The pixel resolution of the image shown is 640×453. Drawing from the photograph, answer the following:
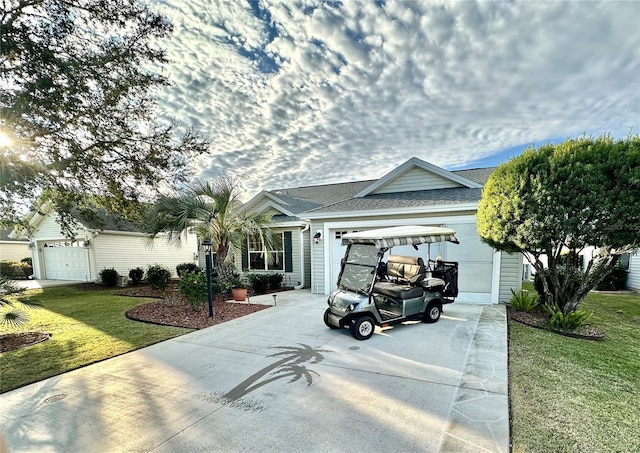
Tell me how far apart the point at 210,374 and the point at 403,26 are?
802cm

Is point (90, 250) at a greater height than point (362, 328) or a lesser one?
greater

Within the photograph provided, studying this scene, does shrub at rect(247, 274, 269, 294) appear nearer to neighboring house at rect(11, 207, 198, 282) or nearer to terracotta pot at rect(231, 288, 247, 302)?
terracotta pot at rect(231, 288, 247, 302)

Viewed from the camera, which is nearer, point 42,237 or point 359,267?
point 359,267

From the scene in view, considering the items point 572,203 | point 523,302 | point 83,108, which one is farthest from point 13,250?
point 572,203

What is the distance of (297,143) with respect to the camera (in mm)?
11664

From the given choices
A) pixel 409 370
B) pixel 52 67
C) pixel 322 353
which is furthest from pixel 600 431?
pixel 52 67

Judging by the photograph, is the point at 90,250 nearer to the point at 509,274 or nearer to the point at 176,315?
the point at 176,315

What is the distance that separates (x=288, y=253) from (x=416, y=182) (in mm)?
5888

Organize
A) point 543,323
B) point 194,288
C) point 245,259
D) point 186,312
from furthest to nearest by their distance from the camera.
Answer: point 245,259 → point 186,312 → point 194,288 → point 543,323

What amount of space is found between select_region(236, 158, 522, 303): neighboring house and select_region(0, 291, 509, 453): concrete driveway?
119 inches

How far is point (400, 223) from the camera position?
29.8ft

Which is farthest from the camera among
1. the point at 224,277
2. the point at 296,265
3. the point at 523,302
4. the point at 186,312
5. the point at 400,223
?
the point at 296,265

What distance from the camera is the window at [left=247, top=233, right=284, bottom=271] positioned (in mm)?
12586

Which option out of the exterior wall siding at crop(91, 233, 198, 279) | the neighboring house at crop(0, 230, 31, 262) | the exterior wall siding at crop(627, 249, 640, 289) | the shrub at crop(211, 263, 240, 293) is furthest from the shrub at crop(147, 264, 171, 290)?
the neighboring house at crop(0, 230, 31, 262)
